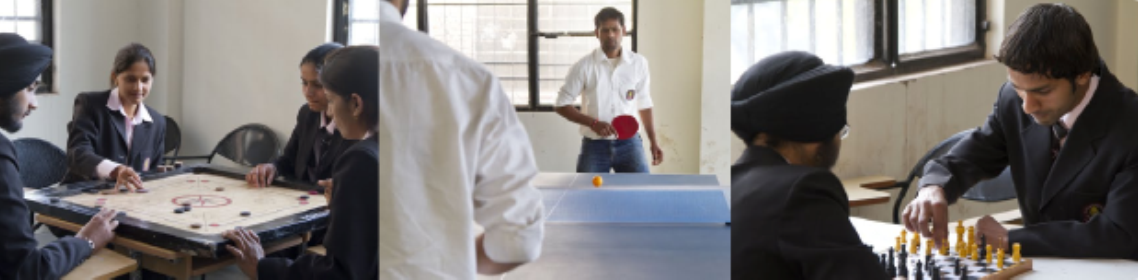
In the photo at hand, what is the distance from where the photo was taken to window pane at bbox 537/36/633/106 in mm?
1144

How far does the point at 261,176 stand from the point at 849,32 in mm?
1199

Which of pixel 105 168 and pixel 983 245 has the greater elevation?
pixel 105 168

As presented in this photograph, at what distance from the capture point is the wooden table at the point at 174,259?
1493 mm

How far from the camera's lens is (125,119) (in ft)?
5.55

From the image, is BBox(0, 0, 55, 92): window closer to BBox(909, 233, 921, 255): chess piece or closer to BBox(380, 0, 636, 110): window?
BBox(380, 0, 636, 110): window

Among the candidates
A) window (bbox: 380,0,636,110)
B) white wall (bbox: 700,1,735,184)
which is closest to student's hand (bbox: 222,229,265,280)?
window (bbox: 380,0,636,110)

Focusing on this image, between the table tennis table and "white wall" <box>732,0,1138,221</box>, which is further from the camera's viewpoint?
"white wall" <box>732,0,1138,221</box>

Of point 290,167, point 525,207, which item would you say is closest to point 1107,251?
point 525,207

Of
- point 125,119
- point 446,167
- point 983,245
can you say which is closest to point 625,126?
point 446,167

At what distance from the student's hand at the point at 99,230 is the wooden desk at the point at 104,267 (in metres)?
0.02

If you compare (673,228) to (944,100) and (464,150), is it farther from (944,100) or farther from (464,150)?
(944,100)

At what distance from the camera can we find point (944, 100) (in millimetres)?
1484

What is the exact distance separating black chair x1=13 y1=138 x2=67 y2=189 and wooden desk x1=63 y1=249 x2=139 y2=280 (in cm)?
21

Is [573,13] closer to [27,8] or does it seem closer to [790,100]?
[790,100]
